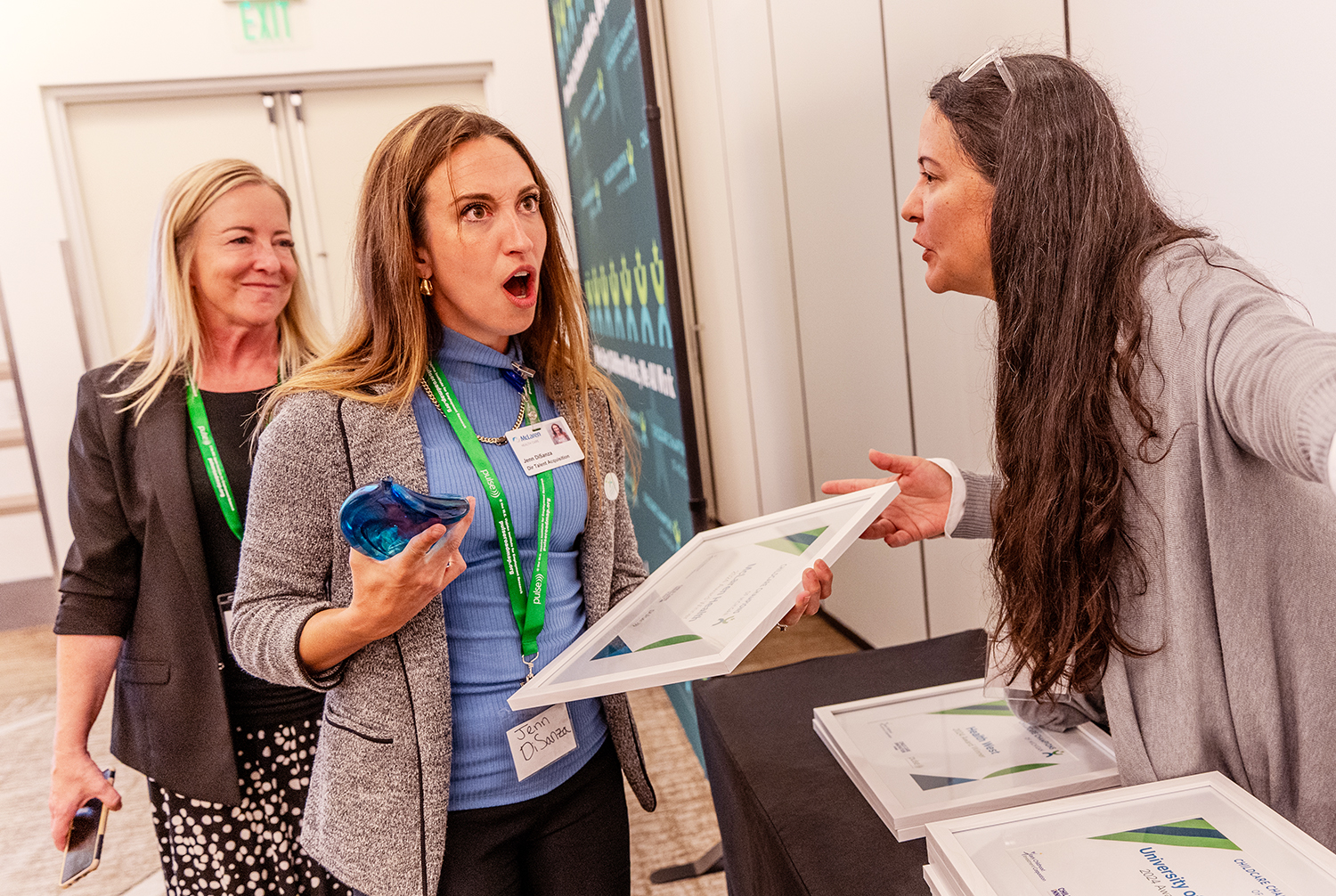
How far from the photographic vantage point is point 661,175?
84.1 inches

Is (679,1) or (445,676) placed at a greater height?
(679,1)

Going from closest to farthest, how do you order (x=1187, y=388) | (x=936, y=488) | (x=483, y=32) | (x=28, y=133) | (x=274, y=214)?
(x=1187, y=388) < (x=936, y=488) < (x=274, y=214) < (x=28, y=133) < (x=483, y=32)

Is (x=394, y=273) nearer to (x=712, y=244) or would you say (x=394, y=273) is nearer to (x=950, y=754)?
(x=950, y=754)

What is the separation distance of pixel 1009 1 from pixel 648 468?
76.3 inches

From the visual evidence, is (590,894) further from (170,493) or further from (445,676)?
(170,493)

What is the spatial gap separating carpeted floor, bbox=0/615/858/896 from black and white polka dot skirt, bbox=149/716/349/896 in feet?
3.60

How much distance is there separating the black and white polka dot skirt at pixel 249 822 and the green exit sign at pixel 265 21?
4.67 m

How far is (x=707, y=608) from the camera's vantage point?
111 cm

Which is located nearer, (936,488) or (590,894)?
(590,894)

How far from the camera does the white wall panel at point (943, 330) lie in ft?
6.98

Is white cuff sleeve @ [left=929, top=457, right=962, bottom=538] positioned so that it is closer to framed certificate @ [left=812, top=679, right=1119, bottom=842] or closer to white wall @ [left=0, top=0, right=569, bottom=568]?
framed certificate @ [left=812, top=679, right=1119, bottom=842]

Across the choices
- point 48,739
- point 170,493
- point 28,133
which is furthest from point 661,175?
point 28,133

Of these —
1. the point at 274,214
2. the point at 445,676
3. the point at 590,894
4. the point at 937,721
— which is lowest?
the point at 590,894

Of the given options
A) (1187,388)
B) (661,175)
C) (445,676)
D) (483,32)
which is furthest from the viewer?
(483,32)
